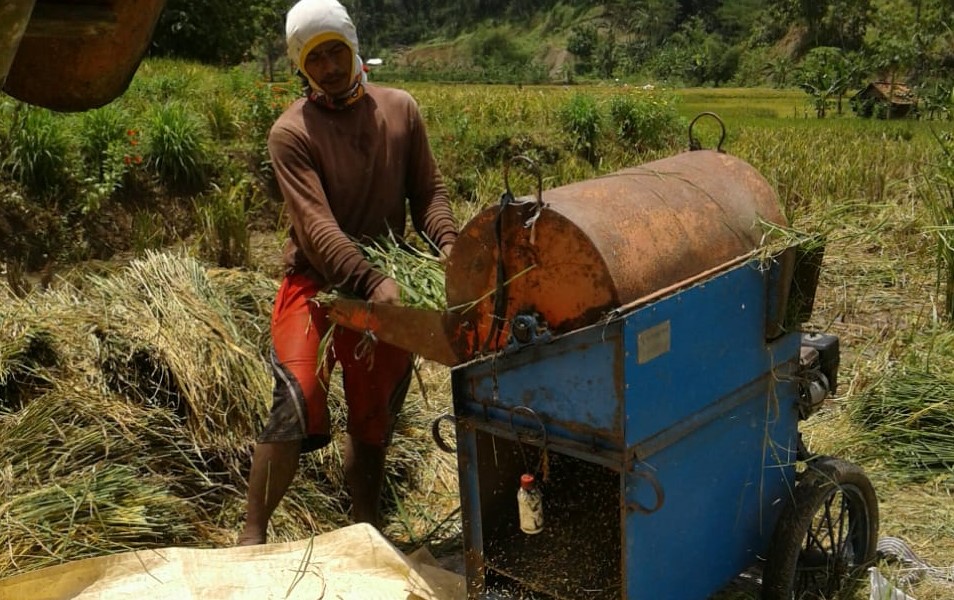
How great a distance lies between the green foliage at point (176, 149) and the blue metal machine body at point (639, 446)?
595cm

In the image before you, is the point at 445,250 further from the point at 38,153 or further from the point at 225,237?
the point at 38,153

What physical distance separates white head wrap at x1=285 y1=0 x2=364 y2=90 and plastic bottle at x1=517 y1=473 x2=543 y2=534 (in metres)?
1.63

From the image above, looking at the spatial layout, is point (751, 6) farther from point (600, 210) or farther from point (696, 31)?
point (600, 210)

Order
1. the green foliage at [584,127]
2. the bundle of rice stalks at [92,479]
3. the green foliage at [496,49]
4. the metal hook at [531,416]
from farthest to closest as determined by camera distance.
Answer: the green foliage at [496,49], the green foliage at [584,127], the bundle of rice stalks at [92,479], the metal hook at [531,416]

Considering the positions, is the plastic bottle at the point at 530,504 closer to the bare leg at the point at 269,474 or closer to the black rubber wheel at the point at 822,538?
Result: the black rubber wheel at the point at 822,538

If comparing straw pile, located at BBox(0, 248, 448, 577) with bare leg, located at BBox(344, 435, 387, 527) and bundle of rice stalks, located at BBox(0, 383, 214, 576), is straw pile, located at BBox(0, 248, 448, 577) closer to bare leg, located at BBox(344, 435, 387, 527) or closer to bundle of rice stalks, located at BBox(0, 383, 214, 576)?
bundle of rice stalks, located at BBox(0, 383, 214, 576)

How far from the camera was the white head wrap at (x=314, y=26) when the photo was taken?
323 cm

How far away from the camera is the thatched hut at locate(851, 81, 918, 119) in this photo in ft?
70.5

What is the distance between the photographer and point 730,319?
9.08ft

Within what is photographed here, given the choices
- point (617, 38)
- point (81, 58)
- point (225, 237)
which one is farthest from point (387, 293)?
point (617, 38)

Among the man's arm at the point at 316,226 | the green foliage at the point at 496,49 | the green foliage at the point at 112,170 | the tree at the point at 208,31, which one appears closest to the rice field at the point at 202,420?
the man's arm at the point at 316,226

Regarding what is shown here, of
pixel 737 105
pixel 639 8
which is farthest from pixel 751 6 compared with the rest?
pixel 737 105

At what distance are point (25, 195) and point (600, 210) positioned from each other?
6.06 meters

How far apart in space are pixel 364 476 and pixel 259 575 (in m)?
0.73
